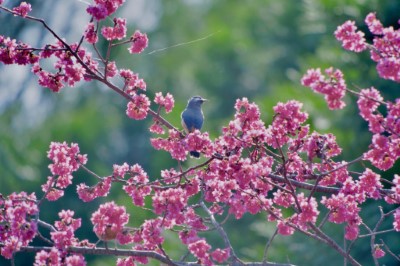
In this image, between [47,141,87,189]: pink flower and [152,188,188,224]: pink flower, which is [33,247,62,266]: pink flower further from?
[47,141,87,189]: pink flower

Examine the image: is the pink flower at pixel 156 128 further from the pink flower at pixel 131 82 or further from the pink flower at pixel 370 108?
the pink flower at pixel 370 108

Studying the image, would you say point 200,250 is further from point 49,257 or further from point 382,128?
point 382,128

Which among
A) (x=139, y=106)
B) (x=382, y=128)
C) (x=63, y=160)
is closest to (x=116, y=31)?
(x=139, y=106)

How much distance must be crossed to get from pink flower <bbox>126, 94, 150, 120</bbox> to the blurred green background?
270 inches

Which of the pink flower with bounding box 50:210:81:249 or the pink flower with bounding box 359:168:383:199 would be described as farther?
the pink flower with bounding box 359:168:383:199

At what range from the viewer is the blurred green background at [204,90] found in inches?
553

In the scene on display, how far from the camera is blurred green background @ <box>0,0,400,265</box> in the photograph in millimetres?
14047

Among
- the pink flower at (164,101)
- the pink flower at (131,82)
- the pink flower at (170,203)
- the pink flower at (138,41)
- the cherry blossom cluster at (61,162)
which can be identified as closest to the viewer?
the pink flower at (170,203)

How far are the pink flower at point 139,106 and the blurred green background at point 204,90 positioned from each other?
6.86 m

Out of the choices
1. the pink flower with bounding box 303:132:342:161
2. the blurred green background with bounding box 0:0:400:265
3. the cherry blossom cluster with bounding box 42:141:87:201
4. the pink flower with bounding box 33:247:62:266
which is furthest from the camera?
the blurred green background with bounding box 0:0:400:265

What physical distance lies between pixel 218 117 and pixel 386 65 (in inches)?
902

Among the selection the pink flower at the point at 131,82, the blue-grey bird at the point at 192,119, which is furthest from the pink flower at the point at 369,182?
the blue-grey bird at the point at 192,119

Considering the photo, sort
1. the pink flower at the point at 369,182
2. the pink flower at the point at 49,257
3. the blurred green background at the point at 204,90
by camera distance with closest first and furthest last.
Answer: the pink flower at the point at 49,257 → the pink flower at the point at 369,182 → the blurred green background at the point at 204,90

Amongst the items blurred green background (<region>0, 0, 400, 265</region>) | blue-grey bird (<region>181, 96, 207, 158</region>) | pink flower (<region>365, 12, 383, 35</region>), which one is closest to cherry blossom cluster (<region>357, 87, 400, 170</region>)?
pink flower (<region>365, 12, 383, 35</region>)
